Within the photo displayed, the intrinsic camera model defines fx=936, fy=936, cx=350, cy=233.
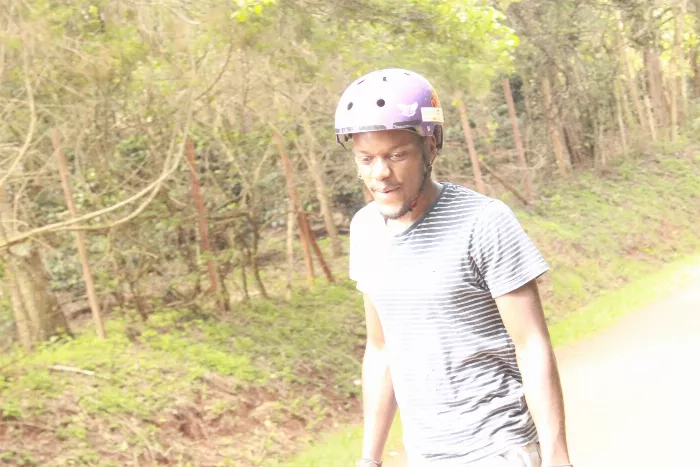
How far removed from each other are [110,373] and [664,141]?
19.9 metres

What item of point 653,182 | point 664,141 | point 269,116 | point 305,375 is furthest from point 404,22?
point 664,141

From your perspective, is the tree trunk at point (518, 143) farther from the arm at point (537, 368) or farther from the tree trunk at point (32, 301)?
the arm at point (537, 368)

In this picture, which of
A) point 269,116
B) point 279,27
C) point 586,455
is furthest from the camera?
point 269,116

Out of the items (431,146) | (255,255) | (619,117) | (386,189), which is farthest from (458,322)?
(619,117)

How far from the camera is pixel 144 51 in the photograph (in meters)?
9.97

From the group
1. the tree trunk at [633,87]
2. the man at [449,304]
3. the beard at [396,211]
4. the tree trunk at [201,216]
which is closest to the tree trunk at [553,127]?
the tree trunk at [633,87]

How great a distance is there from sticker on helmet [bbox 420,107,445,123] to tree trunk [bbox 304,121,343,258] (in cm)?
1027

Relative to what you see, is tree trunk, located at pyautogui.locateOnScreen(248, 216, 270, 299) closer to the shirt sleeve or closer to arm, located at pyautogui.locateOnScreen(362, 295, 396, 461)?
arm, located at pyautogui.locateOnScreen(362, 295, 396, 461)

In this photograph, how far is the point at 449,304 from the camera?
273 cm

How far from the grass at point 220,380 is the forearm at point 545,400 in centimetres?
591

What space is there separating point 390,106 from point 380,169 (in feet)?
0.63

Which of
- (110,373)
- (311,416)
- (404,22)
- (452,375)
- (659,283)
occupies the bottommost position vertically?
(659,283)

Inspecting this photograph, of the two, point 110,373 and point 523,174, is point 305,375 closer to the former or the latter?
point 110,373

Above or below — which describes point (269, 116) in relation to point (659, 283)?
above
